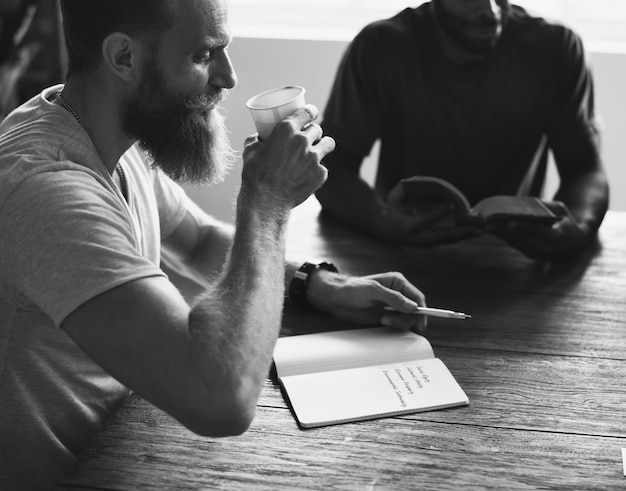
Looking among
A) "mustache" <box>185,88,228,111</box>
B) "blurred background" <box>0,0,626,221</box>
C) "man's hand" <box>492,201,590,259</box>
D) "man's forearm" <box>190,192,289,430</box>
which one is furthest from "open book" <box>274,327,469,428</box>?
"blurred background" <box>0,0,626,221</box>

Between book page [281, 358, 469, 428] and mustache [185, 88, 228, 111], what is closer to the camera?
book page [281, 358, 469, 428]

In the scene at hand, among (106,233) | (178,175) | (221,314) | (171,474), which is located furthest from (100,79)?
(171,474)

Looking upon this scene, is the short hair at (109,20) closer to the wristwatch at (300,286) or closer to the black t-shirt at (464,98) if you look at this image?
the wristwatch at (300,286)

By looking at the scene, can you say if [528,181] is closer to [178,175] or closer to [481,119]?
[481,119]

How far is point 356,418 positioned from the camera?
1.08 metres

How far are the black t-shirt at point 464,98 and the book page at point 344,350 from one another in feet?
2.83

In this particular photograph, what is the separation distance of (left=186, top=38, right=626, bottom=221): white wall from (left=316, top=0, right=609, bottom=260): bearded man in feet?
4.36

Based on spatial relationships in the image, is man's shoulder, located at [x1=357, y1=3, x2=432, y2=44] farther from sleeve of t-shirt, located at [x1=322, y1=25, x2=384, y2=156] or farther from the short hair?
the short hair

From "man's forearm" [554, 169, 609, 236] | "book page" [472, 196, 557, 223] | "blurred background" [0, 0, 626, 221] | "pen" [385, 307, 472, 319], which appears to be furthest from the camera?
"blurred background" [0, 0, 626, 221]

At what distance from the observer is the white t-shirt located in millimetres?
967

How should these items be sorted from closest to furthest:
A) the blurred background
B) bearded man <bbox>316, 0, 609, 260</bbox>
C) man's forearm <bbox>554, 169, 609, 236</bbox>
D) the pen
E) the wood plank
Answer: the wood plank
the pen
man's forearm <bbox>554, 169, 609, 236</bbox>
bearded man <bbox>316, 0, 609, 260</bbox>
the blurred background

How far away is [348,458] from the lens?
0.99 m

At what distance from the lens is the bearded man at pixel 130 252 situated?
95 centimetres

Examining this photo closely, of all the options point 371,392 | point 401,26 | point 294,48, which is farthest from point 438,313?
point 294,48
